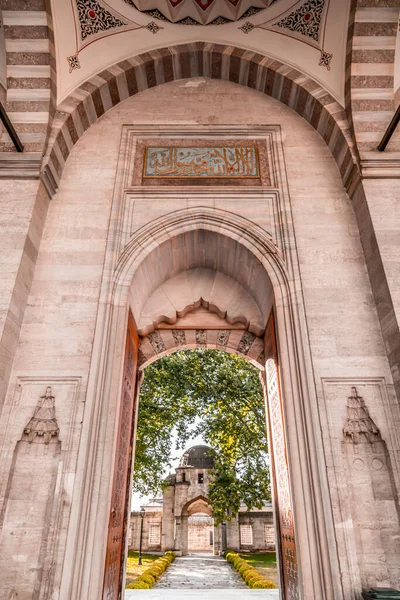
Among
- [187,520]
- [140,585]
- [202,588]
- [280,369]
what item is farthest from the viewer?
[187,520]

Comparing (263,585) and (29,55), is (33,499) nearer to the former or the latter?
(29,55)

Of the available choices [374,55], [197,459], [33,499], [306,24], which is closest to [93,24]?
[306,24]

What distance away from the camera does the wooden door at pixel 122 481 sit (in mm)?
3777

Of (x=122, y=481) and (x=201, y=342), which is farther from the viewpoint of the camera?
(x=201, y=342)

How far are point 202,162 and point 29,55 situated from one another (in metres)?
2.71

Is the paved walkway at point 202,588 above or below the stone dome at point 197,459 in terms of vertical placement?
below

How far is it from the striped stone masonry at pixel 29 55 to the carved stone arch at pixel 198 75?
33 cm

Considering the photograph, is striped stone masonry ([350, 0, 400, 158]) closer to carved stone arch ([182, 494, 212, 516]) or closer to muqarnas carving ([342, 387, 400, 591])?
muqarnas carving ([342, 387, 400, 591])

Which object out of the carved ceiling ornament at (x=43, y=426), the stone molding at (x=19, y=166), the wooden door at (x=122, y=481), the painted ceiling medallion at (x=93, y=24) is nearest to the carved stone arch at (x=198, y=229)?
the wooden door at (x=122, y=481)

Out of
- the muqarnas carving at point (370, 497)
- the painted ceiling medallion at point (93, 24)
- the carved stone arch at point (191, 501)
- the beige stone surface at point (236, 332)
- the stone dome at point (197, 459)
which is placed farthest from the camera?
the stone dome at point (197, 459)

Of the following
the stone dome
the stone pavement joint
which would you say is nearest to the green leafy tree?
the stone pavement joint

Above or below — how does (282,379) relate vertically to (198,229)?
below

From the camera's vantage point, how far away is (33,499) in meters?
3.47

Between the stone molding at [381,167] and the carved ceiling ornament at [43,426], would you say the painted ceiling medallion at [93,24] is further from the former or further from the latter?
the carved ceiling ornament at [43,426]
